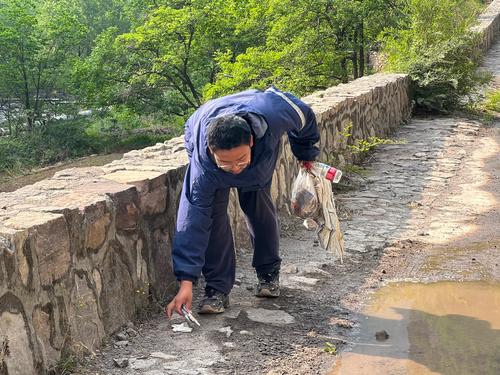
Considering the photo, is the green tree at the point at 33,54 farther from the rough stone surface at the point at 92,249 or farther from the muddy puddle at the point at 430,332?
the muddy puddle at the point at 430,332

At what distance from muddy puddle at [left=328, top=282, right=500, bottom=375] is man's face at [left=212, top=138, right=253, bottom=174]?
102 cm

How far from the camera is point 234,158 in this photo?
3.32 m

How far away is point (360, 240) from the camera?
5.72 metres

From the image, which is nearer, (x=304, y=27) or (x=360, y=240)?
(x=360, y=240)

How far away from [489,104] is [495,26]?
12.8 m

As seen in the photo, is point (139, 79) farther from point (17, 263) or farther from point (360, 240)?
point (17, 263)

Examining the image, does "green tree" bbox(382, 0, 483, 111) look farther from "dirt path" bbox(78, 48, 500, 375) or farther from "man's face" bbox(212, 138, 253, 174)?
"man's face" bbox(212, 138, 253, 174)

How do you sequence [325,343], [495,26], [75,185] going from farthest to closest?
1. [495,26]
2. [75,185]
3. [325,343]

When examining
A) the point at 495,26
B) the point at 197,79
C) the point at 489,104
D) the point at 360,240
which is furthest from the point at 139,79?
the point at 360,240

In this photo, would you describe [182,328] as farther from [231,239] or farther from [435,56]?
[435,56]

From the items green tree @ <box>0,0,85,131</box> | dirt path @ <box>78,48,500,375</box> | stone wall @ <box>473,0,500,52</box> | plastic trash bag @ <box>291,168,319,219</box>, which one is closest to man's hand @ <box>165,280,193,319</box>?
dirt path @ <box>78,48,500,375</box>

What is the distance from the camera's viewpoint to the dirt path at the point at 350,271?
350 cm

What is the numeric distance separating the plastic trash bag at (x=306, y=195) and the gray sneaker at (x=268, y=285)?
1.27 feet

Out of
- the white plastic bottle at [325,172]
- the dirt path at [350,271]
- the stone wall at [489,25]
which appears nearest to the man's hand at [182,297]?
the dirt path at [350,271]
